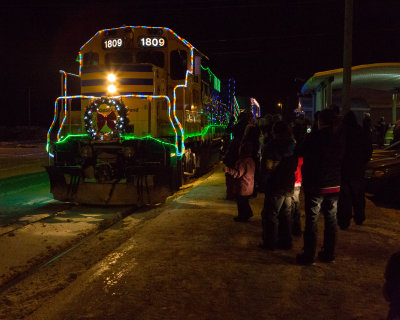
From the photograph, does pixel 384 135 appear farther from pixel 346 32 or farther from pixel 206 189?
pixel 206 189

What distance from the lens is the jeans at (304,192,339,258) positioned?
5.34 metres

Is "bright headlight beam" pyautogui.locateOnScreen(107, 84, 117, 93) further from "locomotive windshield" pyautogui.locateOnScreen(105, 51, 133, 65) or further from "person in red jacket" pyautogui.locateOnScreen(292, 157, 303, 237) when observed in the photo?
"person in red jacket" pyautogui.locateOnScreen(292, 157, 303, 237)

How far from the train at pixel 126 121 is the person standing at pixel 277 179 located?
3431mm

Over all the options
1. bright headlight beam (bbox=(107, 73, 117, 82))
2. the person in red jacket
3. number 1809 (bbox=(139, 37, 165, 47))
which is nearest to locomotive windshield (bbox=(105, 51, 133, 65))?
number 1809 (bbox=(139, 37, 165, 47))

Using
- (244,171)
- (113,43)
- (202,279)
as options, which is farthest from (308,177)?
(113,43)

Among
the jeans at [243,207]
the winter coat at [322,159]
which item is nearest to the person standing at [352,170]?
the jeans at [243,207]

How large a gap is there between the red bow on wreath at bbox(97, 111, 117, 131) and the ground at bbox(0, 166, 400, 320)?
2.88m

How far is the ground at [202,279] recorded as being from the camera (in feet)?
13.4

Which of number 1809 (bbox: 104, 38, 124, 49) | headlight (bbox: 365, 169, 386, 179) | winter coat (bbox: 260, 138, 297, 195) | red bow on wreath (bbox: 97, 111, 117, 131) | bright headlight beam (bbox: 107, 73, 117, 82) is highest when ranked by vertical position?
number 1809 (bbox: 104, 38, 124, 49)

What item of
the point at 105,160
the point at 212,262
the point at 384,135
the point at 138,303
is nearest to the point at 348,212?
the point at 212,262

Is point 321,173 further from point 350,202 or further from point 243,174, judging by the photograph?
point 350,202

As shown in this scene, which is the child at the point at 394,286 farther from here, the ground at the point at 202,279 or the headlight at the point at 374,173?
the headlight at the point at 374,173

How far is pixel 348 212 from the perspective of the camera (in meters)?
7.16

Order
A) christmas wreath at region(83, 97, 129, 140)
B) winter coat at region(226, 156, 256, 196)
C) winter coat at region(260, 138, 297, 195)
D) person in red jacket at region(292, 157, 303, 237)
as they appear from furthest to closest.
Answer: christmas wreath at region(83, 97, 129, 140) → winter coat at region(226, 156, 256, 196) → person in red jacket at region(292, 157, 303, 237) → winter coat at region(260, 138, 297, 195)
